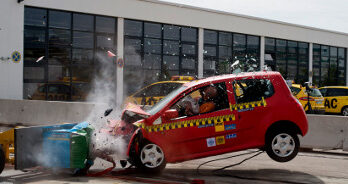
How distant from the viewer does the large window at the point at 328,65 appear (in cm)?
3366

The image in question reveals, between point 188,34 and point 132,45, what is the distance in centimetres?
416

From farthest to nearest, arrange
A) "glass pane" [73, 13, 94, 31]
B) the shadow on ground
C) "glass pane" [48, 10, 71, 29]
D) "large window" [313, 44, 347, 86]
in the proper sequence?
"large window" [313, 44, 347, 86], "glass pane" [73, 13, 94, 31], "glass pane" [48, 10, 71, 29], the shadow on ground

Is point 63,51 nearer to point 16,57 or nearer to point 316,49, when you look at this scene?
point 16,57

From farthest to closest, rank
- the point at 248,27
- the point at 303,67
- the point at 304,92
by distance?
the point at 303,67 → the point at 248,27 → the point at 304,92

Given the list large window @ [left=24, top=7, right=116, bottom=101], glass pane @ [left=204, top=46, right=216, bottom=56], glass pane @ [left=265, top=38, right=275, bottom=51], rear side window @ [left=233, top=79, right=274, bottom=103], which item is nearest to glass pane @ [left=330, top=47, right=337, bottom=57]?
glass pane @ [left=265, top=38, right=275, bottom=51]

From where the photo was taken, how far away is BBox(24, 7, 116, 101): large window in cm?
2005

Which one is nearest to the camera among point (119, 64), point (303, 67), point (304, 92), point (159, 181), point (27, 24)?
point (159, 181)

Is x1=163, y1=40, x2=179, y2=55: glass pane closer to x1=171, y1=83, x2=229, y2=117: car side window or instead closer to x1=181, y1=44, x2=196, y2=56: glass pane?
x1=181, y1=44, x2=196, y2=56: glass pane

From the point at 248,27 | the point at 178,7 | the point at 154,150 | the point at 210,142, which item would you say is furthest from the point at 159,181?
the point at 248,27

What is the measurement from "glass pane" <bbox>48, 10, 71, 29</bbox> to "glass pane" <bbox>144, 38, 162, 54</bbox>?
184 inches

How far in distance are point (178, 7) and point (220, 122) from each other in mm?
18305

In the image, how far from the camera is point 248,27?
91.8 feet

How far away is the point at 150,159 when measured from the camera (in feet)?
21.6

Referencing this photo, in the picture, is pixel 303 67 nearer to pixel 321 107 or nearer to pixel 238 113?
pixel 321 107
